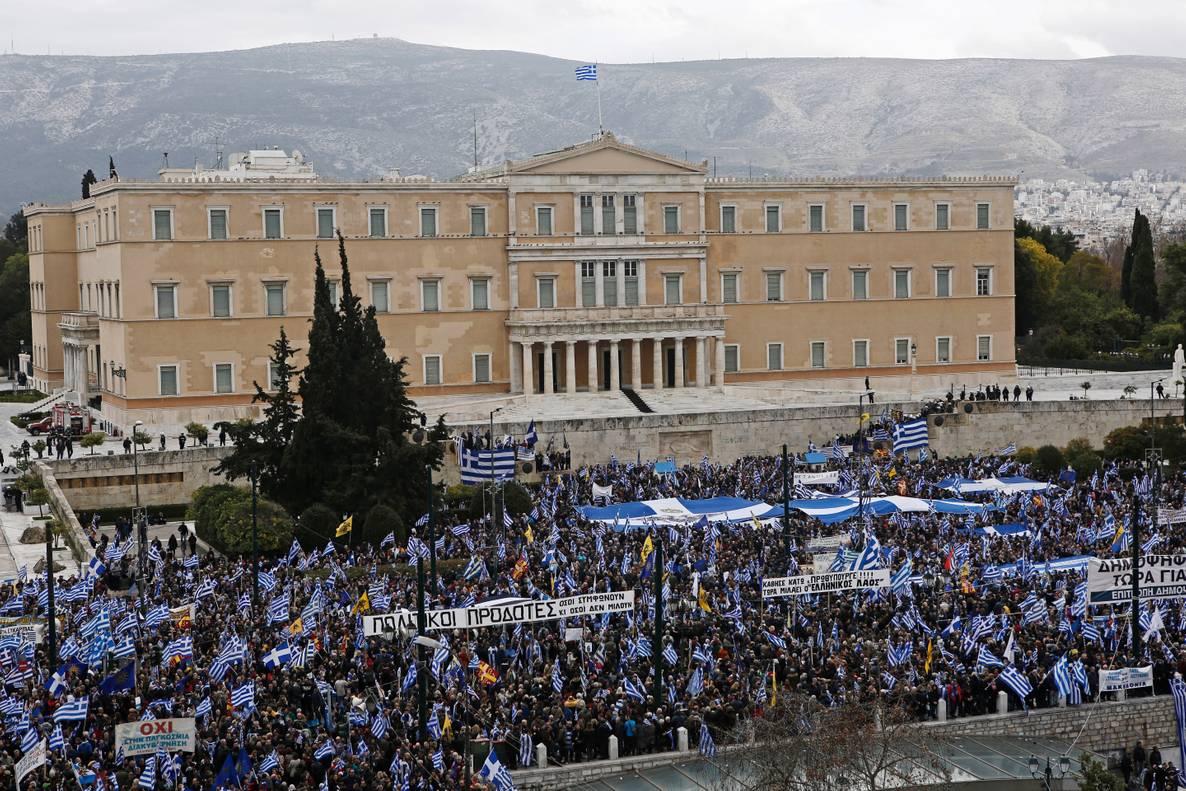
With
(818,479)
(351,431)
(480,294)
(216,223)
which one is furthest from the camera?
(480,294)

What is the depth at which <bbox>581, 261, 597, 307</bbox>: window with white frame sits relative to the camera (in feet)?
229

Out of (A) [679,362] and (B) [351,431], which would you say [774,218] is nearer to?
(A) [679,362]

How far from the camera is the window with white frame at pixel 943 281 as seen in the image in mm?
74312

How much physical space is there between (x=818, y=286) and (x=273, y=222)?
21.6 metres

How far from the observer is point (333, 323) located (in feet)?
163

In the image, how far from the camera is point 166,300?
64938mm

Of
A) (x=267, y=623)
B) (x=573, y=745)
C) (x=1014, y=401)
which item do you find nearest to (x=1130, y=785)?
(x=573, y=745)

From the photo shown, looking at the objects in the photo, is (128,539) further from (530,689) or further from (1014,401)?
(1014,401)

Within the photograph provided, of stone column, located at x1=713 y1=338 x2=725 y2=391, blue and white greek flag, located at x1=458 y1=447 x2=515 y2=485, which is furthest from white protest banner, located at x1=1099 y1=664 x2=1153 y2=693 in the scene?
stone column, located at x1=713 y1=338 x2=725 y2=391

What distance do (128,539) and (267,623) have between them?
13.8m

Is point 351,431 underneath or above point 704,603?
above

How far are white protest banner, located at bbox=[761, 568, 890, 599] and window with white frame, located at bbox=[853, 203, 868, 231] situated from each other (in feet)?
136

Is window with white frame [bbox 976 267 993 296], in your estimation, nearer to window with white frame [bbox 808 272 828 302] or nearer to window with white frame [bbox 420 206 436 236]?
window with white frame [bbox 808 272 828 302]

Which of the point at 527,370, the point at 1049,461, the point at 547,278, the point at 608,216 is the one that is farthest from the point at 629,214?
the point at 1049,461
